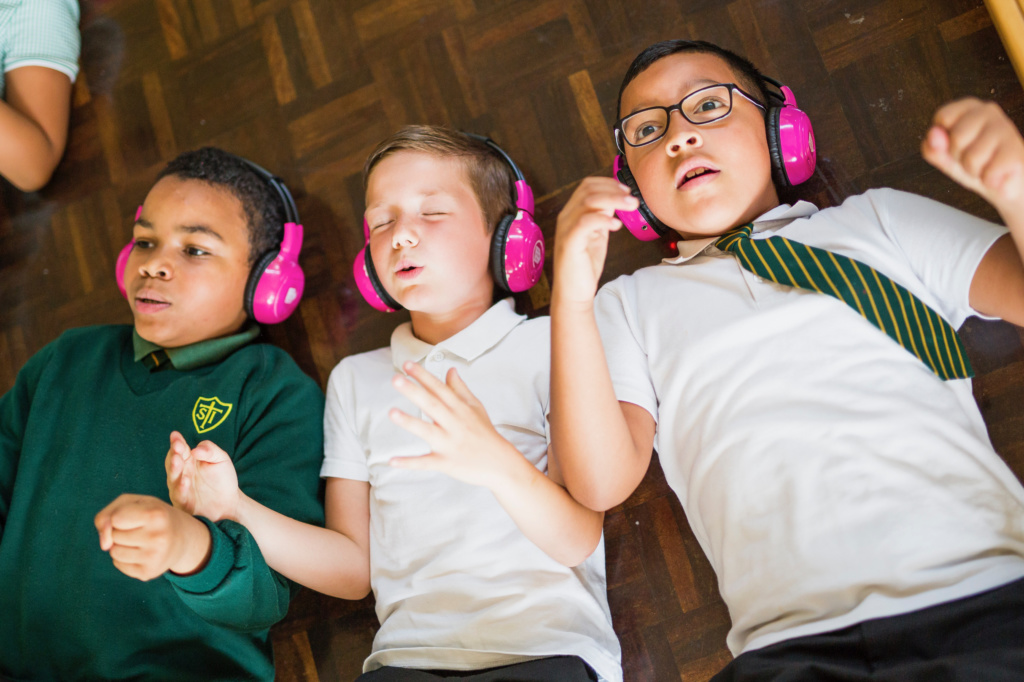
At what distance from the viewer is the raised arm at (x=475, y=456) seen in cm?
99

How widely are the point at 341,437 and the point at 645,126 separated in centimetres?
95

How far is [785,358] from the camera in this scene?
1.24 metres

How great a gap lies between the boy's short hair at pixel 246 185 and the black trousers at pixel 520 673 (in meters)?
1.05

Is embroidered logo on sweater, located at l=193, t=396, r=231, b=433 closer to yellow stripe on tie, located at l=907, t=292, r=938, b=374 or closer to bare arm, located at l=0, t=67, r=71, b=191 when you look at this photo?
bare arm, located at l=0, t=67, r=71, b=191

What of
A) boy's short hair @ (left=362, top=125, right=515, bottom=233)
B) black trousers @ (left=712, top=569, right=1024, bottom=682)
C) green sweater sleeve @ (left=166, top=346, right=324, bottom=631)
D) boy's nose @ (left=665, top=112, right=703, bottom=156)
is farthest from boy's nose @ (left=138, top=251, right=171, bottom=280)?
black trousers @ (left=712, top=569, right=1024, bottom=682)

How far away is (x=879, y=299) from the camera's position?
120cm

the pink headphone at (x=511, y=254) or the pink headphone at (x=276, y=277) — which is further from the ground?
the pink headphone at (x=276, y=277)

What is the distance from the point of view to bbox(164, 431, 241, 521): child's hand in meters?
1.25

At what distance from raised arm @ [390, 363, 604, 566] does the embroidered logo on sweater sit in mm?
755

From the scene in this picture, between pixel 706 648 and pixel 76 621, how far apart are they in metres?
1.34

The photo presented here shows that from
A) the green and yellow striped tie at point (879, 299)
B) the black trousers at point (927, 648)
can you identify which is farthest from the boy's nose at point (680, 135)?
the black trousers at point (927, 648)

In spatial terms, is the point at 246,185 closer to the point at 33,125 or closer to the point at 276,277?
the point at 276,277

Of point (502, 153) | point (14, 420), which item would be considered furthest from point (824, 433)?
point (14, 420)

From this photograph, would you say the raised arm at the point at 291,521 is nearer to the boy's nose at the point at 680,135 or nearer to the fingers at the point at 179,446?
the fingers at the point at 179,446
